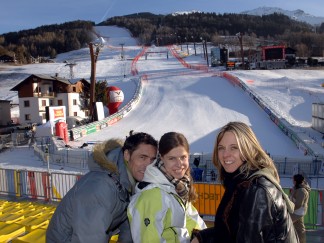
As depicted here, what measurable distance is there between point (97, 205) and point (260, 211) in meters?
1.10

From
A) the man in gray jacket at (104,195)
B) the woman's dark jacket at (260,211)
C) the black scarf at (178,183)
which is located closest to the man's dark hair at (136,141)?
the man in gray jacket at (104,195)

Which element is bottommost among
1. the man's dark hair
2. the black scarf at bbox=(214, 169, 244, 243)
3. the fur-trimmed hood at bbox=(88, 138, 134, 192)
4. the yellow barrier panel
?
the yellow barrier panel

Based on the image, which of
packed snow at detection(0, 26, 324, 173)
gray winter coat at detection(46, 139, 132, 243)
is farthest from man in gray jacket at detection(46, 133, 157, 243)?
packed snow at detection(0, 26, 324, 173)

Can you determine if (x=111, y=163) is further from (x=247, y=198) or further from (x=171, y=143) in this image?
(x=247, y=198)

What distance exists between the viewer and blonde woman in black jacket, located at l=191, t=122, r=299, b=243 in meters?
2.04

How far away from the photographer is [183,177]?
105 inches

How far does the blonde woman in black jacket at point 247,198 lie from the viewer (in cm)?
204

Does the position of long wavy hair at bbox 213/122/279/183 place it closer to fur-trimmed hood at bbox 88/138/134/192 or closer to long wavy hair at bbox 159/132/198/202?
long wavy hair at bbox 159/132/198/202

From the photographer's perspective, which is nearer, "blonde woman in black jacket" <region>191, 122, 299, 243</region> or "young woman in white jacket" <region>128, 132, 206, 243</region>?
"blonde woman in black jacket" <region>191, 122, 299, 243</region>

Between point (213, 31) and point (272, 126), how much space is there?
475 ft

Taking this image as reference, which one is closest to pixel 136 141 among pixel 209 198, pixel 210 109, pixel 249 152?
pixel 249 152

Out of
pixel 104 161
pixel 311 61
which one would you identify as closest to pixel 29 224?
pixel 104 161

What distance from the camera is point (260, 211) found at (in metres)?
2.02

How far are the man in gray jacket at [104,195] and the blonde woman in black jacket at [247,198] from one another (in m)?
0.60
